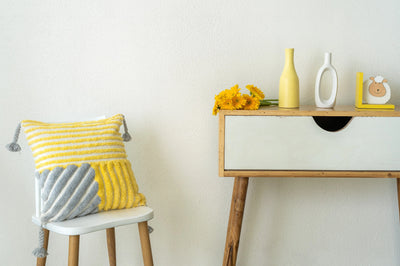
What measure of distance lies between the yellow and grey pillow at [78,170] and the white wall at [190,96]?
1.13 ft

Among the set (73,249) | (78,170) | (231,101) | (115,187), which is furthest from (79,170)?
(231,101)

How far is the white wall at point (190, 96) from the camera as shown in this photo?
193 cm

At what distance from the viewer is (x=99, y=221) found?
147 centimetres

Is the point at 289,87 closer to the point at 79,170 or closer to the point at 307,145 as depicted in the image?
the point at 307,145

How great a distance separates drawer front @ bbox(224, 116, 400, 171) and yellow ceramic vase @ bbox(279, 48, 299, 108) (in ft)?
0.42

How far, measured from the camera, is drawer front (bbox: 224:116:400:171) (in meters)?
1.64

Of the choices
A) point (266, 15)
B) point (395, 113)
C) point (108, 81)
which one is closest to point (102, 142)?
point (108, 81)

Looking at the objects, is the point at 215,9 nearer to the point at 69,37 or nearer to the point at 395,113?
the point at 69,37

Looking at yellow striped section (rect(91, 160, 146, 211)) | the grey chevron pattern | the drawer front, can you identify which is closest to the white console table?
the drawer front

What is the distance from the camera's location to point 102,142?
1.63 metres

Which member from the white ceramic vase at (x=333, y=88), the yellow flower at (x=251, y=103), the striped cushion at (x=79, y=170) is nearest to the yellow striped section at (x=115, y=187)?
the striped cushion at (x=79, y=170)

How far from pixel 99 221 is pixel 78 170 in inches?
7.7

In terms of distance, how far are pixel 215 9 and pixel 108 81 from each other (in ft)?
1.82

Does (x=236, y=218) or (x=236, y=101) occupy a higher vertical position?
(x=236, y=101)
